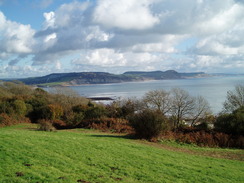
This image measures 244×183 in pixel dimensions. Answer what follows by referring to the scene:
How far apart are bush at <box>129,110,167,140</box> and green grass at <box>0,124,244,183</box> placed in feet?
22.8

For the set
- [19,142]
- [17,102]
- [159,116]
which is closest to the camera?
[19,142]

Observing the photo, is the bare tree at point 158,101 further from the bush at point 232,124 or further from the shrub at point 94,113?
the bush at point 232,124

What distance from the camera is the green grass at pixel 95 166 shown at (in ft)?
26.0

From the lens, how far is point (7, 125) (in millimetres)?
27859

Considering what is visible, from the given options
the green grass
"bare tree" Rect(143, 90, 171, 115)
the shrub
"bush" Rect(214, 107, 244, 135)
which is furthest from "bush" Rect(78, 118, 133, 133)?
"bare tree" Rect(143, 90, 171, 115)

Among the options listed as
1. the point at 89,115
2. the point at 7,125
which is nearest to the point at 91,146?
the point at 7,125

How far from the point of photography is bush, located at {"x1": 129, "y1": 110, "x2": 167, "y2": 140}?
2048cm

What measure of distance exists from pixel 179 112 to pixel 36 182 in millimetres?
39171

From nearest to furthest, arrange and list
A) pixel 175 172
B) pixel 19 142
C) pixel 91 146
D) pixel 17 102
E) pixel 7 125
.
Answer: pixel 175 172 → pixel 19 142 → pixel 91 146 → pixel 7 125 → pixel 17 102

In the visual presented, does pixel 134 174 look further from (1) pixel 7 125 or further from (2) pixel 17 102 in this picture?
(2) pixel 17 102

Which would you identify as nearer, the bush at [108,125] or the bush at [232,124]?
the bush at [232,124]

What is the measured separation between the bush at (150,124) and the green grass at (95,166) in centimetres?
694

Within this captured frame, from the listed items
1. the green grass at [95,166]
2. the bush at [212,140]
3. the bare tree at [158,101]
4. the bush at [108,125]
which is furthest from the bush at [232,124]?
the bare tree at [158,101]

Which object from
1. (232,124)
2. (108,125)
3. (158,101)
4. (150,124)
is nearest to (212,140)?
(232,124)
